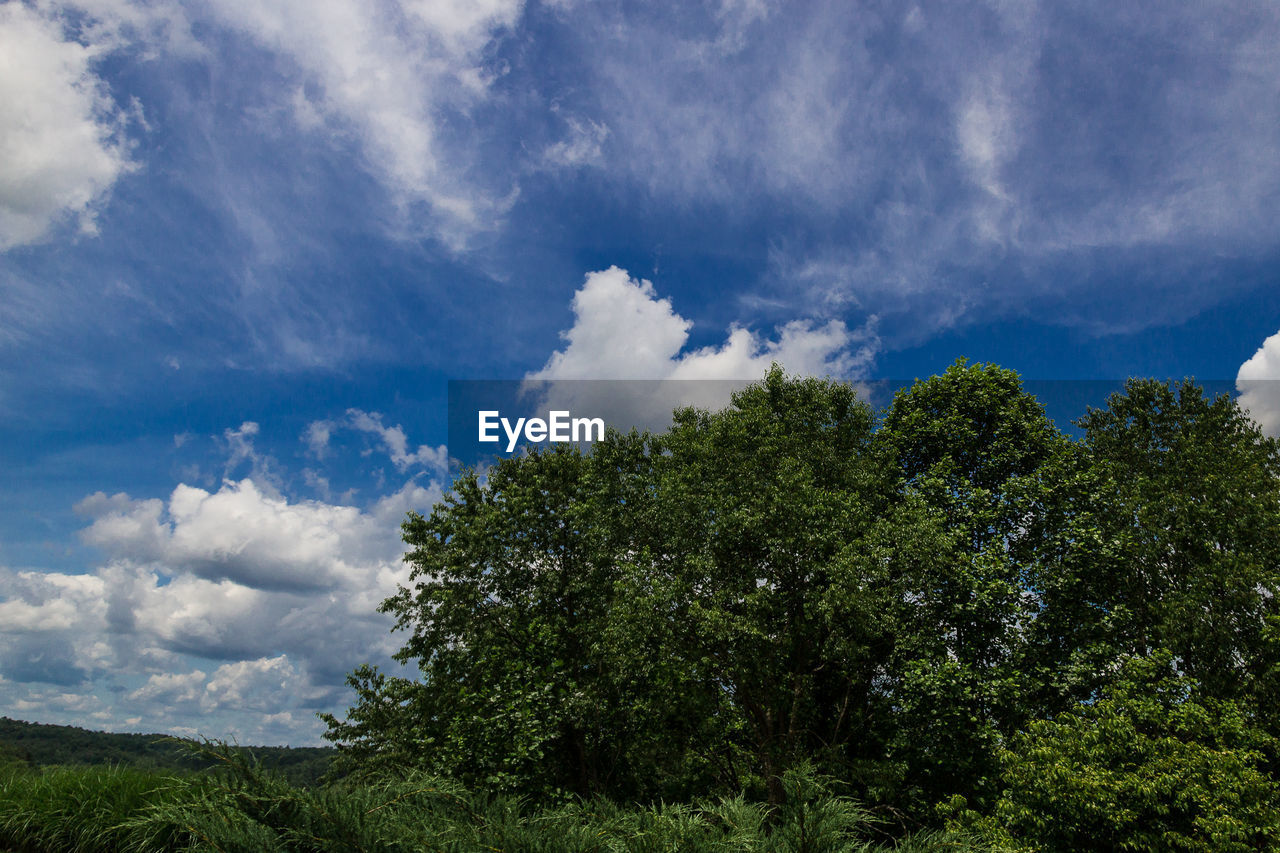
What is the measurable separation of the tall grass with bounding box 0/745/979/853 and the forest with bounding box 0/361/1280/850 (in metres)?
10.1

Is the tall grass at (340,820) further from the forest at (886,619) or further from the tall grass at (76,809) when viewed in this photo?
the forest at (886,619)

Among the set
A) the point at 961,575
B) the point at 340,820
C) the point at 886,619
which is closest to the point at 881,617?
the point at 886,619

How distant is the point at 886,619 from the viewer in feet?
67.5

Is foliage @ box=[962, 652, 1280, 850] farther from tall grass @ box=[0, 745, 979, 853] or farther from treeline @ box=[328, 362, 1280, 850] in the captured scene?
tall grass @ box=[0, 745, 979, 853]

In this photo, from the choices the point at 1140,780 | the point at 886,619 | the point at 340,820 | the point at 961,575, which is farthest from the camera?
the point at 961,575

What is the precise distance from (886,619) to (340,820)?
1712 cm

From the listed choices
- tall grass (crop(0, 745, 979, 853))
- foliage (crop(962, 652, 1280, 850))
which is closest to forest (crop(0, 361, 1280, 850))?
foliage (crop(962, 652, 1280, 850))

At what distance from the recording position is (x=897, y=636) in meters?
21.7

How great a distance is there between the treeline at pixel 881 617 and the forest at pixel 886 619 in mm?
104

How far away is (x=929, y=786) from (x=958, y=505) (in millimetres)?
9998

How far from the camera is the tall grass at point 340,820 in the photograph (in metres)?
6.71

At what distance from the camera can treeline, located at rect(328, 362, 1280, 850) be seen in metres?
19.8

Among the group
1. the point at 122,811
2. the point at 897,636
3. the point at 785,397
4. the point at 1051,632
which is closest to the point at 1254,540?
the point at 1051,632

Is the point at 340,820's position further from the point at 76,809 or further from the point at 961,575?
the point at 961,575
